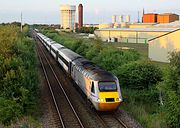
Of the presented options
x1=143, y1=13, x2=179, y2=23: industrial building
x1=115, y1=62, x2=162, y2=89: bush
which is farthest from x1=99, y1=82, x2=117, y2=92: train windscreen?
x1=143, y1=13, x2=179, y2=23: industrial building

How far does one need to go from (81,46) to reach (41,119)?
34.1 metres

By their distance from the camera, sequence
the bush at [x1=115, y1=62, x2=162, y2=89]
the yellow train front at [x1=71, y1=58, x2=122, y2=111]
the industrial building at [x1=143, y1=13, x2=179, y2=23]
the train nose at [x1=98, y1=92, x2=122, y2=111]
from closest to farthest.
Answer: the train nose at [x1=98, y1=92, x2=122, y2=111], the yellow train front at [x1=71, y1=58, x2=122, y2=111], the bush at [x1=115, y1=62, x2=162, y2=89], the industrial building at [x1=143, y1=13, x2=179, y2=23]

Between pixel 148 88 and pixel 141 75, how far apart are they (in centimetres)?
128

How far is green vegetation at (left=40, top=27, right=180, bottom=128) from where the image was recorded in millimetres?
17031

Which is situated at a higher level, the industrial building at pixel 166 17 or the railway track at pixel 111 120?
the industrial building at pixel 166 17

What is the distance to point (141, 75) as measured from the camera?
82.2 feet

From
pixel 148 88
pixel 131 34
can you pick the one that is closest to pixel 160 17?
pixel 131 34

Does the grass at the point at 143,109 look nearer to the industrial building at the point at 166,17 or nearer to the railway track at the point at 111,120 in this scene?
the railway track at the point at 111,120

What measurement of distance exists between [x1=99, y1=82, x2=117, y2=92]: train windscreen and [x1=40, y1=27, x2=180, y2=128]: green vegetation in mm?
2531

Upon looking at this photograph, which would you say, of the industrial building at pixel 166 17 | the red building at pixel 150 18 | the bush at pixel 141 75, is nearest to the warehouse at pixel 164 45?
the bush at pixel 141 75

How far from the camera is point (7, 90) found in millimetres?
18438

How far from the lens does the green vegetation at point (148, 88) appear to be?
55.9ft

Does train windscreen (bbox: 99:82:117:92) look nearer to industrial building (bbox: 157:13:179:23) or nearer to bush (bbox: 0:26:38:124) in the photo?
bush (bbox: 0:26:38:124)

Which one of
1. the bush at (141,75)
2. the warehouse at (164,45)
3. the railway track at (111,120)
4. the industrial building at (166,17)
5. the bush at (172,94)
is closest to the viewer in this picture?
the bush at (172,94)
